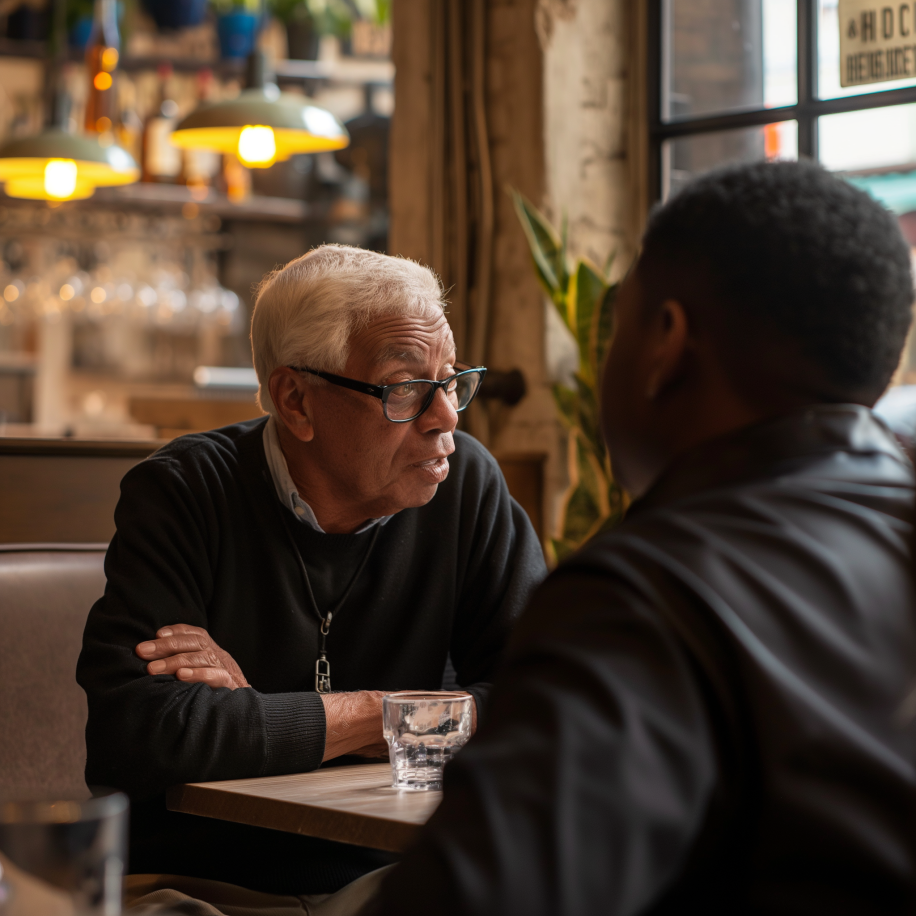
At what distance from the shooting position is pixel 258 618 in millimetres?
1643

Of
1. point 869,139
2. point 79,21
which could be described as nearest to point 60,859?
point 869,139

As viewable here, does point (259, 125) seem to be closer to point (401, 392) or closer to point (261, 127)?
point (261, 127)

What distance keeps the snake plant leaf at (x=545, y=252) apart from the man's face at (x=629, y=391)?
2.17 meters

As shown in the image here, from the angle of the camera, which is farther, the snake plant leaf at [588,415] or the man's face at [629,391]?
the snake plant leaf at [588,415]

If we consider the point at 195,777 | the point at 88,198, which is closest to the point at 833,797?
the point at 195,777

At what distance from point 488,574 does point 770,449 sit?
104 cm

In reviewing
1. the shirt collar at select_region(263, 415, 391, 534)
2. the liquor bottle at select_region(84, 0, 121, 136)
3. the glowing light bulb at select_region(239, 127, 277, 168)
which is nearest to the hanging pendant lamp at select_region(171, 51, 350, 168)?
the glowing light bulb at select_region(239, 127, 277, 168)

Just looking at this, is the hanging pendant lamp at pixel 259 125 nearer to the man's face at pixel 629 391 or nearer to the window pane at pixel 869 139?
the window pane at pixel 869 139

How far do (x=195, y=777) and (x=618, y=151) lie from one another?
8.50 ft

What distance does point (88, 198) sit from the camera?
6062mm

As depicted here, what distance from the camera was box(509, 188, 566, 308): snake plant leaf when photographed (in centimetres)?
304

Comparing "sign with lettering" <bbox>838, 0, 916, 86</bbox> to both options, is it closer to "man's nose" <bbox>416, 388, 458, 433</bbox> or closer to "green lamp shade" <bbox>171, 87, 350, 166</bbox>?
"green lamp shade" <bbox>171, 87, 350, 166</bbox>

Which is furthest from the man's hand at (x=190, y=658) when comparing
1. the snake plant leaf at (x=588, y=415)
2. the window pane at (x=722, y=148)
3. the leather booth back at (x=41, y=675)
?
the window pane at (x=722, y=148)

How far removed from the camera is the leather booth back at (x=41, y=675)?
6.01 feet
